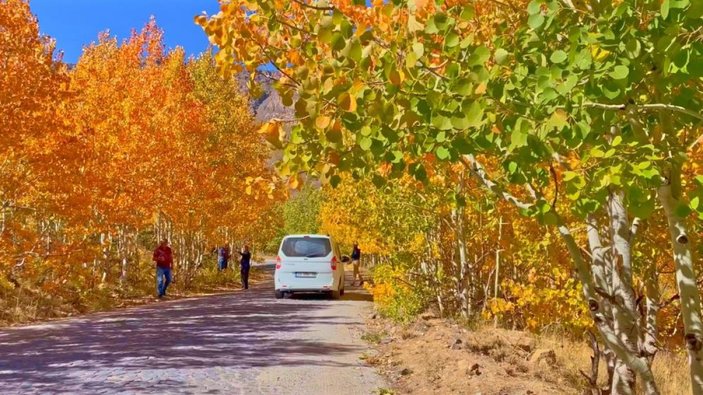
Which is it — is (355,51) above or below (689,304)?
above

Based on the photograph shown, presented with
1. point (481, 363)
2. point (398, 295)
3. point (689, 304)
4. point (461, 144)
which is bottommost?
point (481, 363)

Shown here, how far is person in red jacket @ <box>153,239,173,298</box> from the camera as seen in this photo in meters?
20.6

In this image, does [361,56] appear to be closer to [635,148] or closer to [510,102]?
[510,102]

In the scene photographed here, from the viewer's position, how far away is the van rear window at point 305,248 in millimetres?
19859

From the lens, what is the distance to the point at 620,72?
98.0 inches

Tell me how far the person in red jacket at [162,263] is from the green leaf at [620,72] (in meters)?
19.6

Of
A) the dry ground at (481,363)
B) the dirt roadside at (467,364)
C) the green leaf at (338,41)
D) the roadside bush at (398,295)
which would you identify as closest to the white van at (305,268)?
the roadside bush at (398,295)

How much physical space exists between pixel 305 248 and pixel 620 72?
1778cm

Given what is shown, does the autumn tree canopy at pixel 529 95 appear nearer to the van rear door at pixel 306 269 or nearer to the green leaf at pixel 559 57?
the green leaf at pixel 559 57

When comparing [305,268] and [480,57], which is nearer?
[480,57]

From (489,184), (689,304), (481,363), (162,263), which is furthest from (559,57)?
(162,263)

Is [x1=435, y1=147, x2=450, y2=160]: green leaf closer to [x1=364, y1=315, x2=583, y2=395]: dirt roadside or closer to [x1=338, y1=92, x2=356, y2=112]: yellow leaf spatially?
[x1=338, y1=92, x2=356, y2=112]: yellow leaf

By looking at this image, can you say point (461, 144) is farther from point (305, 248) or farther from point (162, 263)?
point (162, 263)

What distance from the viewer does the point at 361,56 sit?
275cm
